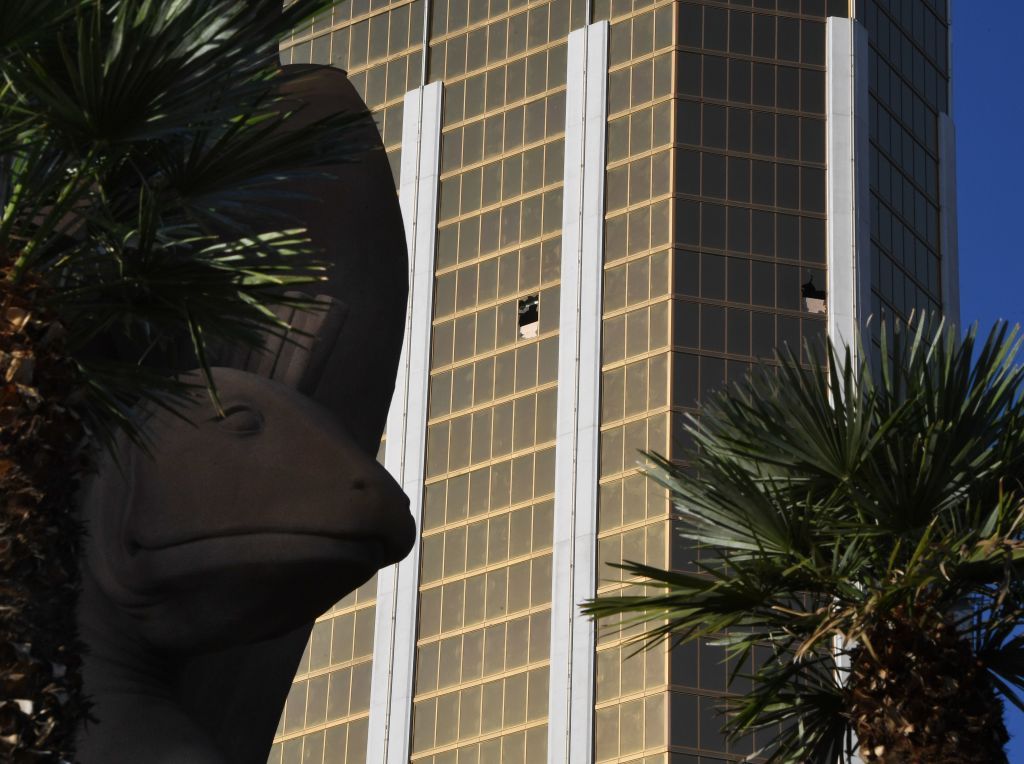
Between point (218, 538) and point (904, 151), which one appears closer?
point (218, 538)

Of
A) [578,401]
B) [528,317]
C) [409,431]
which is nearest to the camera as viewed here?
[578,401]

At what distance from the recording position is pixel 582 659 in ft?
246

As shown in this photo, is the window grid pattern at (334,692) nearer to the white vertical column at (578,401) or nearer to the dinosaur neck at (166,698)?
the white vertical column at (578,401)

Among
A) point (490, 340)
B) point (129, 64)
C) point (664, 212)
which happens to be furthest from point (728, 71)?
point (129, 64)

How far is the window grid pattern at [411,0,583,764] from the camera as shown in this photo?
7712cm

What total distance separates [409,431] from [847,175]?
1705cm

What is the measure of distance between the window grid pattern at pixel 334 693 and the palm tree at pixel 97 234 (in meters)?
69.1

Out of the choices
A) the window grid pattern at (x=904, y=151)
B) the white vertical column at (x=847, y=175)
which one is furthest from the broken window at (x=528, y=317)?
the window grid pattern at (x=904, y=151)

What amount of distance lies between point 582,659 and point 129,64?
2619 inches

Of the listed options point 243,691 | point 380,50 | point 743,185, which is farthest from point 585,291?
point 243,691

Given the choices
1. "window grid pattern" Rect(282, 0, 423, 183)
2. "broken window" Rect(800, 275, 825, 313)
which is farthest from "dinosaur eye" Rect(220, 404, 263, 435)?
"window grid pattern" Rect(282, 0, 423, 183)

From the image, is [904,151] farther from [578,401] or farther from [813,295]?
[578,401]

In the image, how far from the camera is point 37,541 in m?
8.66

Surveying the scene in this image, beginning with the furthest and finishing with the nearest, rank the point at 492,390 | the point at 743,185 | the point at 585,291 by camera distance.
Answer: the point at 743,185, the point at 492,390, the point at 585,291
